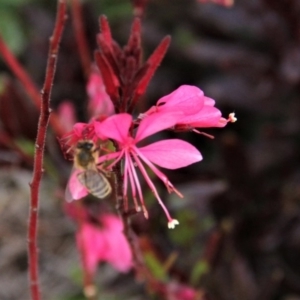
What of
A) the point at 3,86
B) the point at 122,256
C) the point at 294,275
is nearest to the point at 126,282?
the point at 122,256

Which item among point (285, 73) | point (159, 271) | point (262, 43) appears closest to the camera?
point (159, 271)

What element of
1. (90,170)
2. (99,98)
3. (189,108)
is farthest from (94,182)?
(99,98)

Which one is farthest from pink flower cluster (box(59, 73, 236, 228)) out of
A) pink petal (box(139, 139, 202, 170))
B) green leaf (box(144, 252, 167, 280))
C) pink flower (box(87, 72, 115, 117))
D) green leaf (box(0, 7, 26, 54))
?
green leaf (box(0, 7, 26, 54))

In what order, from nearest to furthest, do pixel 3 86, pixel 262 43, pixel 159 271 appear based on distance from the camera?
pixel 159 271 → pixel 3 86 → pixel 262 43

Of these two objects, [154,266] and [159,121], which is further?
[154,266]

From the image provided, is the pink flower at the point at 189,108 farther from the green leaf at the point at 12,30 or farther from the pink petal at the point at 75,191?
the green leaf at the point at 12,30

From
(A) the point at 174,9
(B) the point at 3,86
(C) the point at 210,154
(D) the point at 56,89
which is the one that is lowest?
(C) the point at 210,154

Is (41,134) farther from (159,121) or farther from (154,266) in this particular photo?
(154,266)

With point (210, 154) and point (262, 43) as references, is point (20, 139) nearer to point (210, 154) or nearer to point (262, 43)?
point (210, 154)
